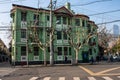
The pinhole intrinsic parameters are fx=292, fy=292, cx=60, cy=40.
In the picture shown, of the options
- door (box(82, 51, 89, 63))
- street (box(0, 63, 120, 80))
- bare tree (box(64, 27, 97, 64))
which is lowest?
street (box(0, 63, 120, 80))

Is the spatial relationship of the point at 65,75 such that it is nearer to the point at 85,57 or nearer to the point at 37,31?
the point at 37,31

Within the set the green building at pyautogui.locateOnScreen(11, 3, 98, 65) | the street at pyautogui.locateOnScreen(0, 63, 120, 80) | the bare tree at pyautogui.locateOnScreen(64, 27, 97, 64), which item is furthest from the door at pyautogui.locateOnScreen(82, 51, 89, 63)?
the street at pyautogui.locateOnScreen(0, 63, 120, 80)

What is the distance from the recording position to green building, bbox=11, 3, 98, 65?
5109cm

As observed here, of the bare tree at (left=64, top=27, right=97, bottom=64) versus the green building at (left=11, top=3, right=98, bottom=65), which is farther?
the bare tree at (left=64, top=27, right=97, bottom=64)

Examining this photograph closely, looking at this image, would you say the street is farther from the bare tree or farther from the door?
the door

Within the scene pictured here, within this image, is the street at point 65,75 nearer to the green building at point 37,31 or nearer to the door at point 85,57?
the green building at point 37,31

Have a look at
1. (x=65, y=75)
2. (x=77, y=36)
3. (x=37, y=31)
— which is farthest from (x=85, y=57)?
(x=65, y=75)

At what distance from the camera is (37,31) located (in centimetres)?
5247

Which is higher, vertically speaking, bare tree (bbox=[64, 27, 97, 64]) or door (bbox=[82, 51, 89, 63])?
bare tree (bbox=[64, 27, 97, 64])

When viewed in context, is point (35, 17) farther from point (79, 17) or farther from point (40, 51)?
point (79, 17)

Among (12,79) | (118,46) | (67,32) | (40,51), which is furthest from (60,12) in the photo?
(118,46)

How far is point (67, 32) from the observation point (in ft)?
171

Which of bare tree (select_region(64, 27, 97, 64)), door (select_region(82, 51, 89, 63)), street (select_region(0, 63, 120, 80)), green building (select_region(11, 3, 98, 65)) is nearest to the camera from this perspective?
street (select_region(0, 63, 120, 80))

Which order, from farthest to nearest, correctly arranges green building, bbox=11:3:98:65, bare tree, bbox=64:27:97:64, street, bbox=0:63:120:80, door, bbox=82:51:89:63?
door, bbox=82:51:89:63
bare tree, bbox=64:27:97:64
green building, bbox=11:3:98:65
street, bbox=0:63:120:80
